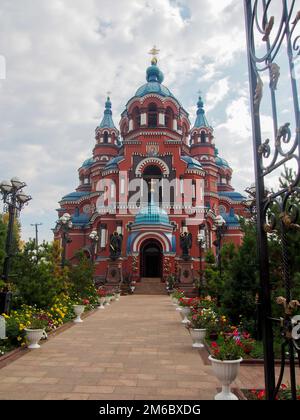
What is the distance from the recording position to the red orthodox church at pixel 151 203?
28.4 m

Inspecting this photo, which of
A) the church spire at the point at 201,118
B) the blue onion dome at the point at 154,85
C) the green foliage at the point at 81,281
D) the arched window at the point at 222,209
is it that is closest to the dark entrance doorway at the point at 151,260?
the arched window at the point at 222,209

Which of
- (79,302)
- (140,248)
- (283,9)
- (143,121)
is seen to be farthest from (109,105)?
(283,9)

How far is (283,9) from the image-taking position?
2881mm

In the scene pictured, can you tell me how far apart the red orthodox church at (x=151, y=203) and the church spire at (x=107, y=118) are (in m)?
4.84

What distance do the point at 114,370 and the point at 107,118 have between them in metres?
40.1

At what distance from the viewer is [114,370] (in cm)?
617

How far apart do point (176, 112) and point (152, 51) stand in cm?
855

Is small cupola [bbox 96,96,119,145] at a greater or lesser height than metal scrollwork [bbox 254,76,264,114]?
greater

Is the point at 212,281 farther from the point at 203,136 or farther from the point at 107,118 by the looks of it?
the point at 107,118

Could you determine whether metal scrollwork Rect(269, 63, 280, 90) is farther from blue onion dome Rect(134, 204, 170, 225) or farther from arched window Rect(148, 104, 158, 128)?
arched window Rect(148, 104, 158, 128)

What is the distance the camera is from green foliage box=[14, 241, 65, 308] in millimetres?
10617

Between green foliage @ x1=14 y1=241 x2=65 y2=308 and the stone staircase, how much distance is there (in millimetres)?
15959

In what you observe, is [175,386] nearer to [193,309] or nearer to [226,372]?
[226,372]

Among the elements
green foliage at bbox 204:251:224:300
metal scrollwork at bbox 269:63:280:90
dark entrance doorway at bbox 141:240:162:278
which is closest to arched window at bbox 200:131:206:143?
dark entrance doorway at bbox 141:240:162:278
